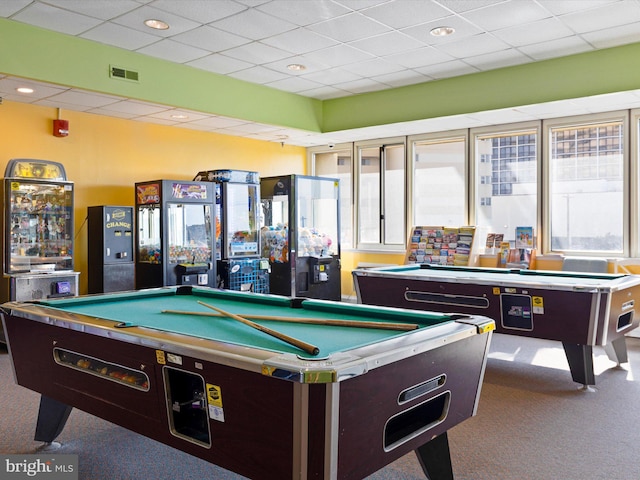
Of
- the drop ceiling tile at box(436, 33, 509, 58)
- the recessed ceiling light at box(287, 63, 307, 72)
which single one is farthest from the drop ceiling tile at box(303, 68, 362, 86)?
the drop ceiling tile at box(436, 33, 509, 58)

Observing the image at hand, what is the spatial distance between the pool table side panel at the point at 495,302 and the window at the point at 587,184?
300 centimetres

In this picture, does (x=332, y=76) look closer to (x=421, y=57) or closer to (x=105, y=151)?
(x=421, y=57)

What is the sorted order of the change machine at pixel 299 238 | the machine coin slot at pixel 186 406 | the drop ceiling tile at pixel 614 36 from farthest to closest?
the change machine at pixel 299 238 → the drop ceiling tile at pixel 614 36 → the machine coin slot at pixel 186 406

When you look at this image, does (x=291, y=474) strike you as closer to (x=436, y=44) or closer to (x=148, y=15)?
(x=148, y=15)

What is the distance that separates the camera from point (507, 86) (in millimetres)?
6250

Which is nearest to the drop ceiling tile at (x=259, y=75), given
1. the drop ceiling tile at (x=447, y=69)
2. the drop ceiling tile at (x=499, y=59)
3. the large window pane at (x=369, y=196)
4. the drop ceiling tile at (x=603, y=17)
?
the drop ceiling tile at (x=447, y=69)

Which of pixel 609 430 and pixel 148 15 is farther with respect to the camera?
pixel 148 15

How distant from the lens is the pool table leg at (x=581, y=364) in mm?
4168

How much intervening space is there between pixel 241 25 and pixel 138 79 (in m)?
1.44

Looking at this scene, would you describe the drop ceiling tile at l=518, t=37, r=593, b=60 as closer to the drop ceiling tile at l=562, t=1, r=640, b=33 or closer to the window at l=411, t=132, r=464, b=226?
the drop ceiling tile at l=562, t=1, r=640, b=33

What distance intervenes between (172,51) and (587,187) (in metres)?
5.07

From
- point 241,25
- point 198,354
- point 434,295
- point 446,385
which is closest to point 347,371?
point 198,354

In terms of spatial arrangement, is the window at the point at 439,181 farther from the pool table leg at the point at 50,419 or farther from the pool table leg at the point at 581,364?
the pool table leg at the point at 50,419

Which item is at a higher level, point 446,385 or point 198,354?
point 198,354
